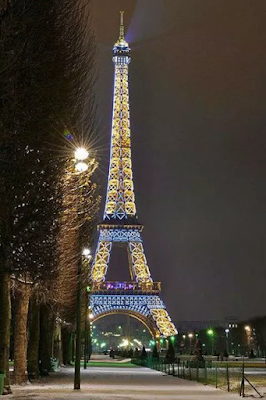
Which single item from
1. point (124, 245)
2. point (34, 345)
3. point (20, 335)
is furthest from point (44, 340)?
point (124, 245)

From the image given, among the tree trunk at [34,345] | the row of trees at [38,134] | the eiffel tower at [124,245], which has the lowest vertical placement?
the tree trunk at [34,345]

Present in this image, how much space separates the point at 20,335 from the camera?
31094 mm

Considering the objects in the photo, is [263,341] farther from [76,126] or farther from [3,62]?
[3,62]

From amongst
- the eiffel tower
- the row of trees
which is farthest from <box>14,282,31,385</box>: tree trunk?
the eiffel tower

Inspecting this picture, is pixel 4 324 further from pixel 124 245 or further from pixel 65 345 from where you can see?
pixel 124 245

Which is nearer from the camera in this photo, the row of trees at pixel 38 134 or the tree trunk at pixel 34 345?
the row of trees at pixel 38 134

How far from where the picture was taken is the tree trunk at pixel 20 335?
1208 inches

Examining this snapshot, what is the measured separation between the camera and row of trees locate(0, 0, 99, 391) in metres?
19.2

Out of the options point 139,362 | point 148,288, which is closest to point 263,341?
point 148,288

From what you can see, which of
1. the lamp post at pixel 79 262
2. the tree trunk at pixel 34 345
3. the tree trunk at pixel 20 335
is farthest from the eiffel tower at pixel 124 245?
the lamp post at pixel 79 262

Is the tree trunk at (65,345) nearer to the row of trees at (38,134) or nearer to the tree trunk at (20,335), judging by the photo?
the tree trunk at (20,335)

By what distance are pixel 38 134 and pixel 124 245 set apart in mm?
95852

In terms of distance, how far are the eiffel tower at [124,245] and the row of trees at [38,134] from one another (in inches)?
3154

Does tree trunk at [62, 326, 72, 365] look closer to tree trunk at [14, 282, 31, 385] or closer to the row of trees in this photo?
tree trunk at [14, 282, 31, 385]
